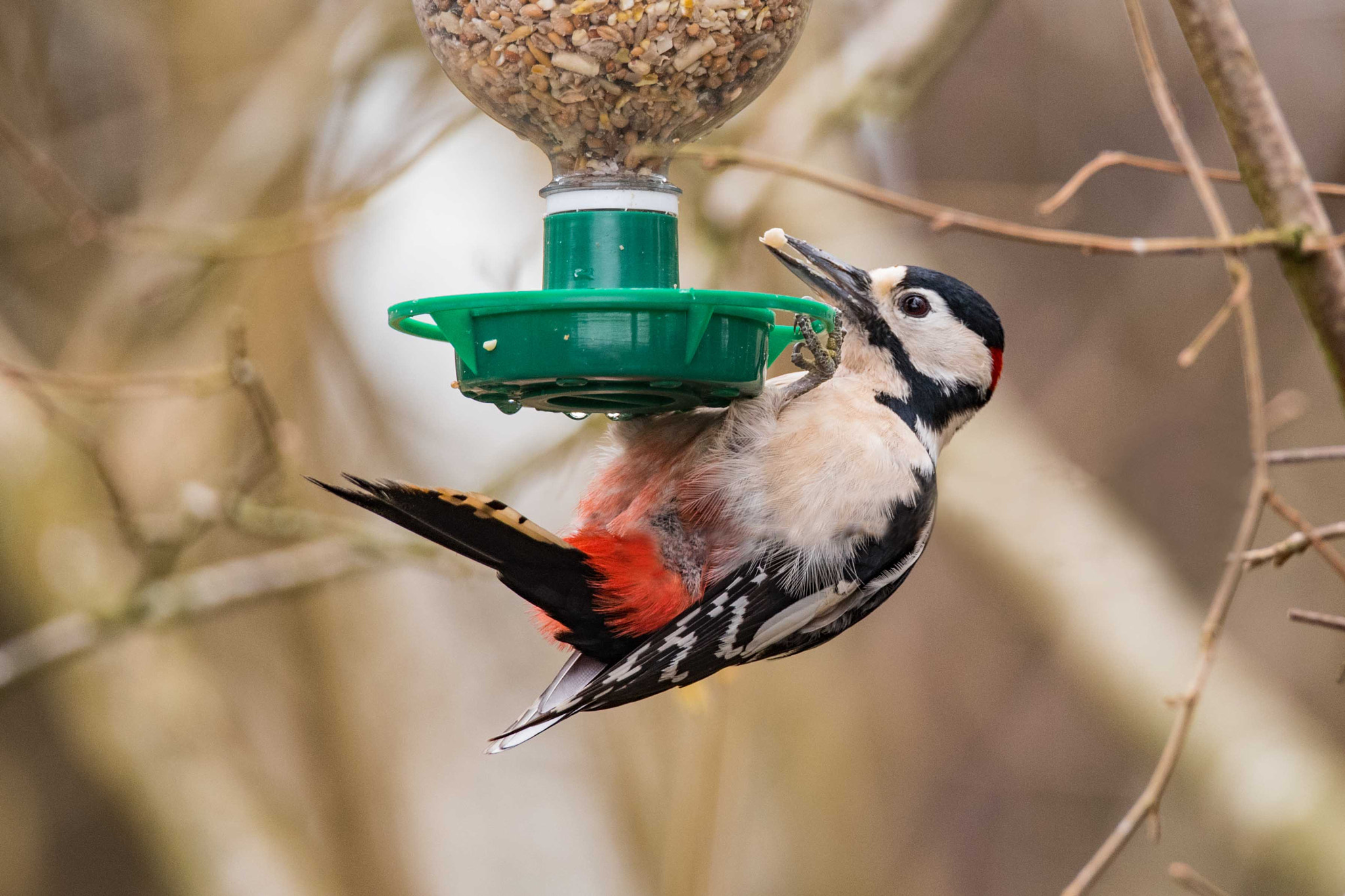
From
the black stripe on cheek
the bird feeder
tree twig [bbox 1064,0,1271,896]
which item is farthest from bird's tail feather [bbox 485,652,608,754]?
tree twig [bbox 1064,0,1271,896]

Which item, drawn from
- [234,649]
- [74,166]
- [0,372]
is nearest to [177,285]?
[0,372]

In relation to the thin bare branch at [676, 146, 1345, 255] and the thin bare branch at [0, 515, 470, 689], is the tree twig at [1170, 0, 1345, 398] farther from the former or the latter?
the thin bare branch at [0, 515, 470, 689]

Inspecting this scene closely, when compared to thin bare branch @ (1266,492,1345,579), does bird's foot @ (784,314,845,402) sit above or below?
above

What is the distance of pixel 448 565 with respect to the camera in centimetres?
350

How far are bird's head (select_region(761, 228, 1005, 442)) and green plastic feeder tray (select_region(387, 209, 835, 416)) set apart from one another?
0.54 metres

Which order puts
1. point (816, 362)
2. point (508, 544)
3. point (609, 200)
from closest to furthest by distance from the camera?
1. point (508, 544)
2. point (609, 200)
3. point (816, 362)

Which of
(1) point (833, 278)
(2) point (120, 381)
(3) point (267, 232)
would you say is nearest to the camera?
(1) point (833, 278)

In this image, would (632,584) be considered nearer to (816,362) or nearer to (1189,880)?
(816,362)

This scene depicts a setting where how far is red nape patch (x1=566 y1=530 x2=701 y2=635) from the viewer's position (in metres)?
2.56

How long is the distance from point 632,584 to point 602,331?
2.17 feet

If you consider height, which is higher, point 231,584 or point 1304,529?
point 1304,529

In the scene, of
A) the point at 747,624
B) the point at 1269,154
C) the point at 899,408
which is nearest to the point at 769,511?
the point at 747,624

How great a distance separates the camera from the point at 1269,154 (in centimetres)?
196

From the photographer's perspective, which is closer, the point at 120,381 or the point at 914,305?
the point at 914,305
